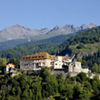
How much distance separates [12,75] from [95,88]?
80.8ft

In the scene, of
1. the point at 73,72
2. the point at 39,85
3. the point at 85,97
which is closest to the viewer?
the point at 85,97

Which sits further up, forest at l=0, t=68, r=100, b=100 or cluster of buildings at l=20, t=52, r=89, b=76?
cluster of buildings at l=20, t=52, r=89, b=76

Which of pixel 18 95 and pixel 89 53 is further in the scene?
pixel 89 53

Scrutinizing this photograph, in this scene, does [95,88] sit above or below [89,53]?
below

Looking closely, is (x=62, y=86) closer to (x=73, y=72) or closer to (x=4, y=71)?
(x=73, y=72)

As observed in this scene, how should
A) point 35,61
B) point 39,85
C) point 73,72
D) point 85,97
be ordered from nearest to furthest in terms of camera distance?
1. point 85,97
2. point 39,85
3. point 73,72
4. point 35,61

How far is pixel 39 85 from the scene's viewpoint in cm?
7988

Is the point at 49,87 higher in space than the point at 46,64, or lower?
lower

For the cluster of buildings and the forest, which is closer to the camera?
the forest

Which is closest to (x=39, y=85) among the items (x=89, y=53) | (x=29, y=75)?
(x=29, y=75)

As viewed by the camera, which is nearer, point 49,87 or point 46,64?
point 49,87

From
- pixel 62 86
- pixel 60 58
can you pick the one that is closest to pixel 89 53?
pixel 60 58

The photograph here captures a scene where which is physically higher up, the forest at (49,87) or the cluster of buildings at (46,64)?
the cluster of buildings at (46,64)

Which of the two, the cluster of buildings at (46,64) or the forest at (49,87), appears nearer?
the forest at (49,87)
